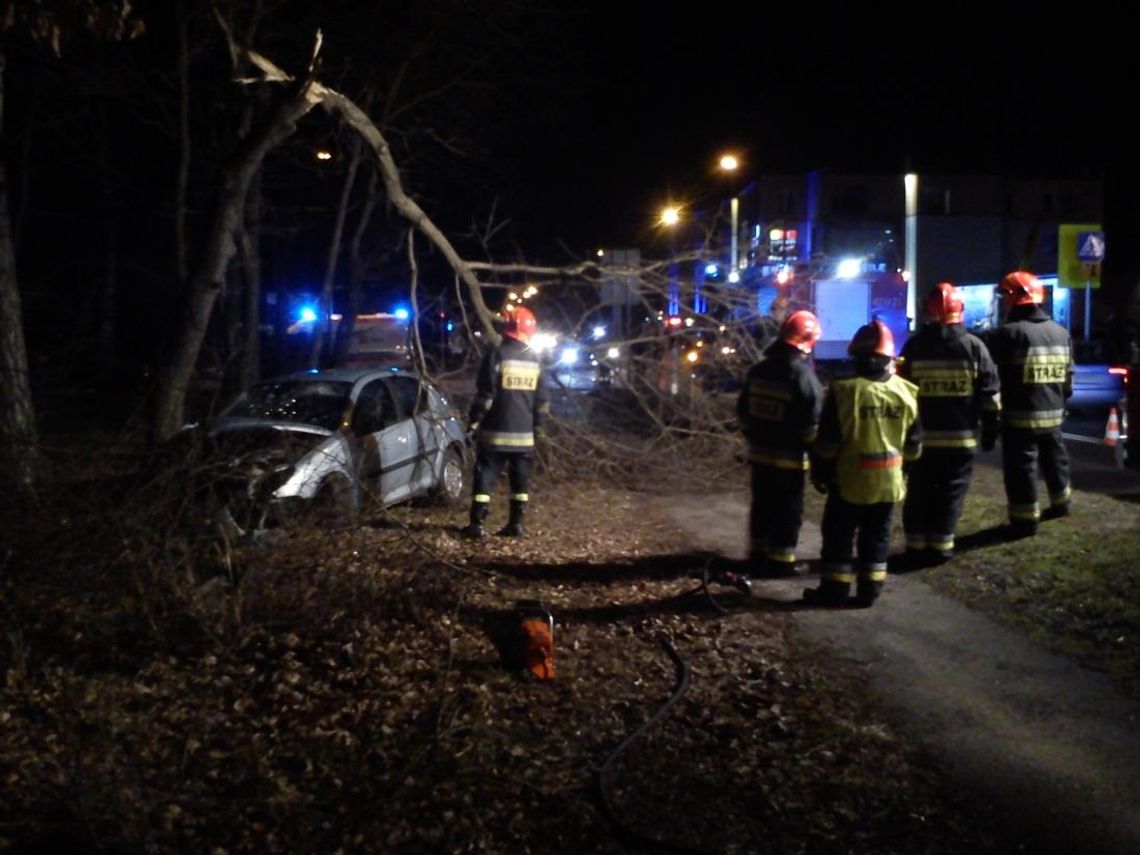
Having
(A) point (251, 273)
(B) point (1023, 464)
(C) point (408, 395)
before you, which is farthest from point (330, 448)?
(A) point (251, 273)

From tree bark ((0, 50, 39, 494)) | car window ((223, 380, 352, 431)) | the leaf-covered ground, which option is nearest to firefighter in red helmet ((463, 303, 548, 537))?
car window ((223, 380, 352, 431))

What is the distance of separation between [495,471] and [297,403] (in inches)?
78.6

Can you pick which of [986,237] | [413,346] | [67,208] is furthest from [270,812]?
[986,237]

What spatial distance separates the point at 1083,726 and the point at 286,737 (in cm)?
346

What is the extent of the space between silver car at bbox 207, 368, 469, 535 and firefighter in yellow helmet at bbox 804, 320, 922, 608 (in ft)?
9.02

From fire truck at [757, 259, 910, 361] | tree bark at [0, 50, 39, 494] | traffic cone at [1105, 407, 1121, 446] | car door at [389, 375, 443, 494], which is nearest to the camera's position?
tree bark at [0, 50, 39, 494]

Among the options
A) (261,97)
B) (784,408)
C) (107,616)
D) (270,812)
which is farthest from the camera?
(261,97)

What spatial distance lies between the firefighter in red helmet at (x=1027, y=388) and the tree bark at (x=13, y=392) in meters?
6.18

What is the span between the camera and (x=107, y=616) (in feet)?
18.9

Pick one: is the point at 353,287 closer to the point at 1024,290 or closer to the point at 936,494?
the point at 1024,290

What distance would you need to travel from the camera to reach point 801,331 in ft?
24.1

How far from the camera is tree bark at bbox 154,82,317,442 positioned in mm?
9867

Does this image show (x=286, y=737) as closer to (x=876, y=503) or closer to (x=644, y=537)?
(x=876, y=503)

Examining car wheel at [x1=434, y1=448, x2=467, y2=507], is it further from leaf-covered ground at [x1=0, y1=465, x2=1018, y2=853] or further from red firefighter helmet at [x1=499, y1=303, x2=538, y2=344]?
leaf-covered ground at [x1=0, y1=465, x2=1018, y2=853]
